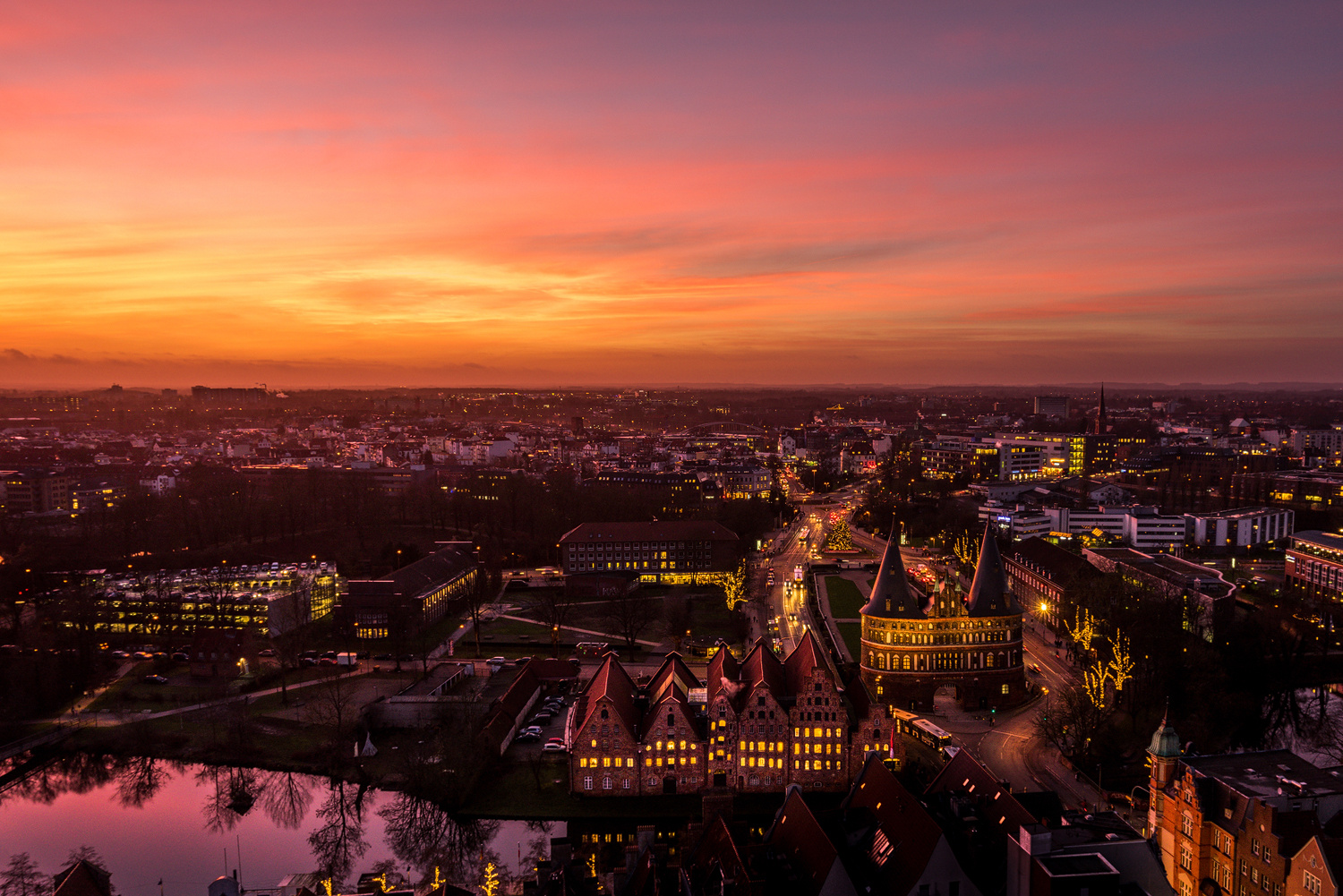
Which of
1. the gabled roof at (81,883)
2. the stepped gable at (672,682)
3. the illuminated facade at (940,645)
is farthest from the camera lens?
the illuminated facade at (940,645)

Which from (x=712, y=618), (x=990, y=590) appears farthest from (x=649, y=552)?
(x=990, y=590)

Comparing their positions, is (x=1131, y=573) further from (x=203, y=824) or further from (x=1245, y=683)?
(x=203, y=824)

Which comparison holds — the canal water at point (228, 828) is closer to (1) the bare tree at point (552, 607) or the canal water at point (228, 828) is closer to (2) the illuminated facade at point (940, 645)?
(1) the bare tree at point (552, 607)

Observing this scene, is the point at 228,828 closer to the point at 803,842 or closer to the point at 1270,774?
the point at 803,842

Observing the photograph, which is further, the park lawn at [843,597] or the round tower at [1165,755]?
the park lawn at [843,597]

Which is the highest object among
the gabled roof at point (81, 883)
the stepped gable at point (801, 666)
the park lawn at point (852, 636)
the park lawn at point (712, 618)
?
the stepped gable at point (801, 666)

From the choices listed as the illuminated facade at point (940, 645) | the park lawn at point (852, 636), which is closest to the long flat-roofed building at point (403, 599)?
the park lawn at point (852, 636)
